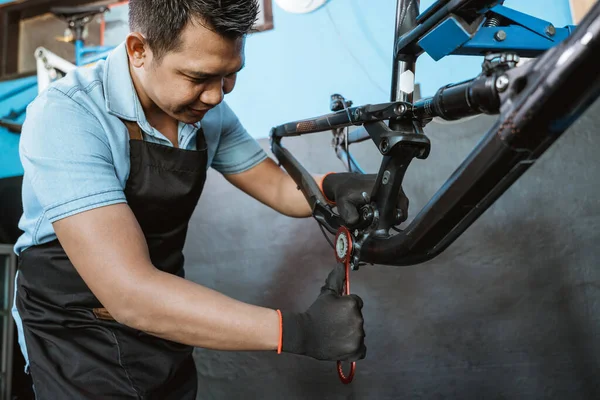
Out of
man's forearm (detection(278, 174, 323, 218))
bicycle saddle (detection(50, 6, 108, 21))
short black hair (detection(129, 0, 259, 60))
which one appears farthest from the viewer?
bicycle saddle (detection(50, 6, 108, 21))

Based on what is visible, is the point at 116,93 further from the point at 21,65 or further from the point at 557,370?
the point at 21,65

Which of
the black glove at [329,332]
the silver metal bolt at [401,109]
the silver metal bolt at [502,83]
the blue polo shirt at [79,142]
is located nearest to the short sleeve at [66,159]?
the blue polo shirt at [79,142]

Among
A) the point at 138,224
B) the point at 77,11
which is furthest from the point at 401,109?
the point at 77,11

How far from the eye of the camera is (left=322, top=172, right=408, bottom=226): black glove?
32.4 inches

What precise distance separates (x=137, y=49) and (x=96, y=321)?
475 millimetres

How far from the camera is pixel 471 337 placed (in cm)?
123

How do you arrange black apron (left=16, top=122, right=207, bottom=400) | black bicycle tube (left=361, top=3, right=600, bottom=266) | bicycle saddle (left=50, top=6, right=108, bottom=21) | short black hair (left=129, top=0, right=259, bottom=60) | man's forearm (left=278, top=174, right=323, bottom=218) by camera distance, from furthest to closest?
bicycle saddle (left=50, top=6, right=108, bottom=21) < man's forearm (left=278, top=174, right=323, bottom=218) < black apron (left=16, top=122, right=207, bottom=400) < short black hair (left=129, top=0, right=259, bottom=60) < black bicycle tube (left=361, top=3, right=600, bottom=266)

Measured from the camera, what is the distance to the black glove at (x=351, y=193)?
0.82m

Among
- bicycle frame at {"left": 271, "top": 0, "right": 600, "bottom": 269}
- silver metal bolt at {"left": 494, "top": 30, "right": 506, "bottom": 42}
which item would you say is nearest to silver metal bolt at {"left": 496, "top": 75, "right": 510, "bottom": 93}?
bicycle frame at {"left": 271, "top": 0, "right": 600, "bottom": 269}

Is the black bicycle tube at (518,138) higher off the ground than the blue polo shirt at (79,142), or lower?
higher

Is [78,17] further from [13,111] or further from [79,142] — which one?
[79,142]

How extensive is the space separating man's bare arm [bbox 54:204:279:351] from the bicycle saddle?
4.35 feet

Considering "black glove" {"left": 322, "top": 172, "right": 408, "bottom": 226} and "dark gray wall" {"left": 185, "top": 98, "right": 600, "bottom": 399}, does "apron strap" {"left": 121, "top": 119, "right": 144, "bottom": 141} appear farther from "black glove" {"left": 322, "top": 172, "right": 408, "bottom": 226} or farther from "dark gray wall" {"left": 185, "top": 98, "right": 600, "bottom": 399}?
"dark gray wall" {"left": 185, "top": 98, "right": 600, "bottom": 399}

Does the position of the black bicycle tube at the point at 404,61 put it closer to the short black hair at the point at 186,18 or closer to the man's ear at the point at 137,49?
the short black hair at the point at 186,18
